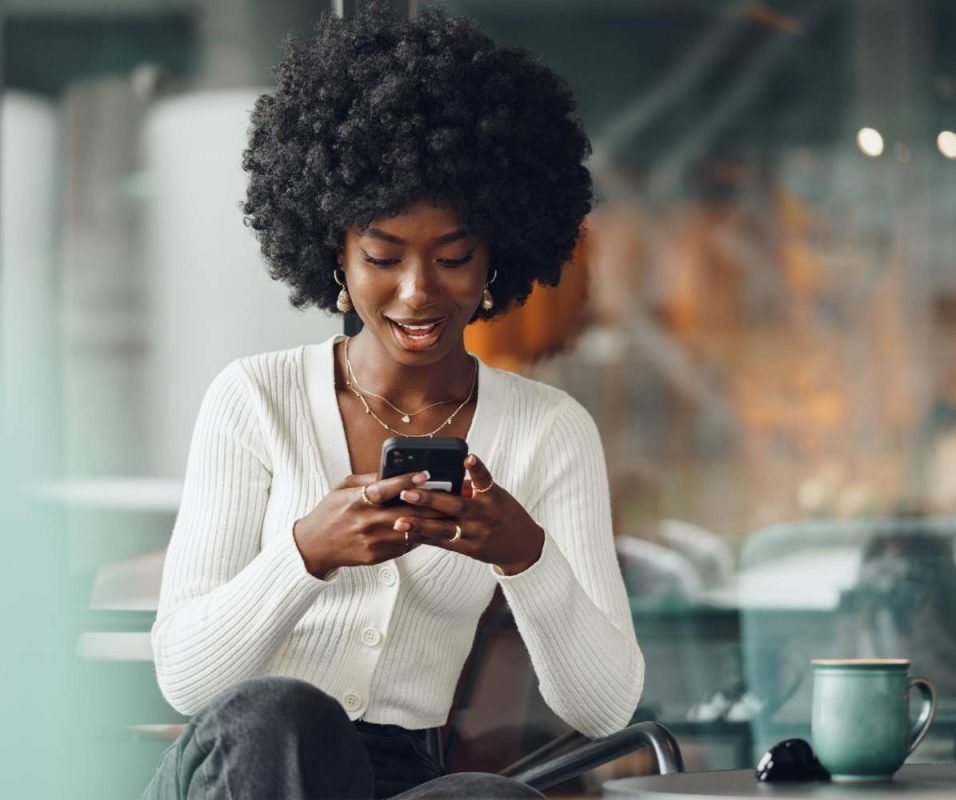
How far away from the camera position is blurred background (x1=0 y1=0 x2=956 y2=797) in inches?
119

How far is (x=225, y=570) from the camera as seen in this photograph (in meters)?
1.94

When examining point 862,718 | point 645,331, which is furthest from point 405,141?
point 645,331

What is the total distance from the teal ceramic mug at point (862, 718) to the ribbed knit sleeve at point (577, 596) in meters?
0.37

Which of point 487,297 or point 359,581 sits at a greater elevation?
point 487,297

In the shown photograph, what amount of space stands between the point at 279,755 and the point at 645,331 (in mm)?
6022

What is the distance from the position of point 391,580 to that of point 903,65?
545cm

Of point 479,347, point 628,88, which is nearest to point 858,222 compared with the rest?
point 628,88

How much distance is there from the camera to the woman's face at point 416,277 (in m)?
1.95

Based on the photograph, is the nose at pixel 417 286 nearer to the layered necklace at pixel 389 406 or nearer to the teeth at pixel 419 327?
the teeth at pixel 419 327

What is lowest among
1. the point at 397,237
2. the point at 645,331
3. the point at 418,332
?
the point at 418,332

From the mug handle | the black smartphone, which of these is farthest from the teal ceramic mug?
the black smartphone

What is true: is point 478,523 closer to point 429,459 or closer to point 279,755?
point 429,459

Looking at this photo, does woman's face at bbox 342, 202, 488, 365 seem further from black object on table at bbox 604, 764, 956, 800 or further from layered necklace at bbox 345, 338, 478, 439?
black object on table at bbox 604, 764, 956, 800

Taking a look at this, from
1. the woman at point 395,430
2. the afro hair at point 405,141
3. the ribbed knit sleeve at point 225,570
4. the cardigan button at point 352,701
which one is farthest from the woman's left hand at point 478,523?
the afro hair at point 405,141
